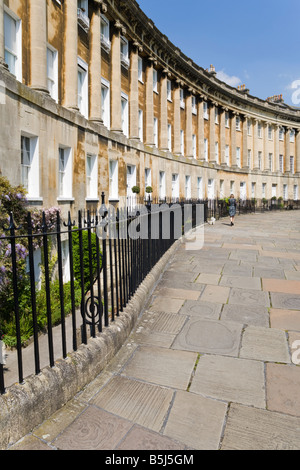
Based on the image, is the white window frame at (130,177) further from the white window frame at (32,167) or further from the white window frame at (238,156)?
the white window frame at (238,156)

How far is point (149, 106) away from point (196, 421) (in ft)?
67.0

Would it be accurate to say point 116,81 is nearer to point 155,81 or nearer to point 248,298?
point 155,81

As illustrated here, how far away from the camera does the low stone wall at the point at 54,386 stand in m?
2.40

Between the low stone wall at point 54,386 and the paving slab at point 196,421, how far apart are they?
0.89 metres

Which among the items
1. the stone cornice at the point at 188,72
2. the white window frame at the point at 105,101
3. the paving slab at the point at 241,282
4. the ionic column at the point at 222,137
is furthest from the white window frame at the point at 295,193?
the paving slab at the point at 241,282

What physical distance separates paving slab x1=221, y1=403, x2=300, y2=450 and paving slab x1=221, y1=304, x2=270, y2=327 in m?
1.98

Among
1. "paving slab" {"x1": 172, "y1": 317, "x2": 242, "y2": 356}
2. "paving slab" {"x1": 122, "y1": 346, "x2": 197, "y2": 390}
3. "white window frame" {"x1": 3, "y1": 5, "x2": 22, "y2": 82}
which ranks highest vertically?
"white window frame" {"x1": 3, "y1": 5, "x2": 22, "y2": 82}

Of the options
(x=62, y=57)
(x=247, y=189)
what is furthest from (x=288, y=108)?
(x=62, y=57)

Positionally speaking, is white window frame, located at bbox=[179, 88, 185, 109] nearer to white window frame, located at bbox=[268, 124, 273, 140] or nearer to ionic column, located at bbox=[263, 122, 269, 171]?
ionic column, located at bbox=[263, 122, 269, 171]

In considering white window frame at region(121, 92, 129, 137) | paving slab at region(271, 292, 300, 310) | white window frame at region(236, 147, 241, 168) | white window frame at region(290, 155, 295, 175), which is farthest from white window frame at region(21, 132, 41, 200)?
white window frame at region(290, 155, 295, 175)

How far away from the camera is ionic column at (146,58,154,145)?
812 inches

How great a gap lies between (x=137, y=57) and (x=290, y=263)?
50.6ft

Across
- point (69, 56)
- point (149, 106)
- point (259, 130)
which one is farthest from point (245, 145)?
point (69, 56)

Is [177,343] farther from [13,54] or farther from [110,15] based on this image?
[110,15]
